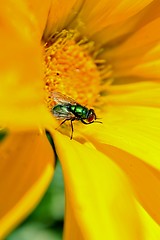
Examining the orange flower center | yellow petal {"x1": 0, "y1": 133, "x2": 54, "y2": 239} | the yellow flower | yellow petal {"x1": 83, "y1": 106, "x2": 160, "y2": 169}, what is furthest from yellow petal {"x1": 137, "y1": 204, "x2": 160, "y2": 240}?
the orange flower center

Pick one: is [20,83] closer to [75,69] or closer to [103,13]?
[103,13]

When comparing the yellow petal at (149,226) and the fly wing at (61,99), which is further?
the fly wing at (61,99)

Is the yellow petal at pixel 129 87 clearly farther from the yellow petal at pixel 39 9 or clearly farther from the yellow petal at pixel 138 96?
the yellow petal at pixel 39 9

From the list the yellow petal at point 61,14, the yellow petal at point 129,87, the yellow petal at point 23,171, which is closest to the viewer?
the yellow petal at point 23,171

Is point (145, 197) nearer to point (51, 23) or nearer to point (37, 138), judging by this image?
point (37, 138)

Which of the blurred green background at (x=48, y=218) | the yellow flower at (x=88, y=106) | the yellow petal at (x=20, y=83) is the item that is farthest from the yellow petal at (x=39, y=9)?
the blurred green background at (x=48, y=218)

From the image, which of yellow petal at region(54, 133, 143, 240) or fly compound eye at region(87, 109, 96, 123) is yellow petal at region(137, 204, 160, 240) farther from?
fly compound eye at region(87, 109, 96, 123)

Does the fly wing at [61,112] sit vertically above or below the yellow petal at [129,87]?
above

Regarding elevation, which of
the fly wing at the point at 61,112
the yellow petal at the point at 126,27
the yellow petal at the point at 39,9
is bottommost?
the fly wing at the point at 61,112
